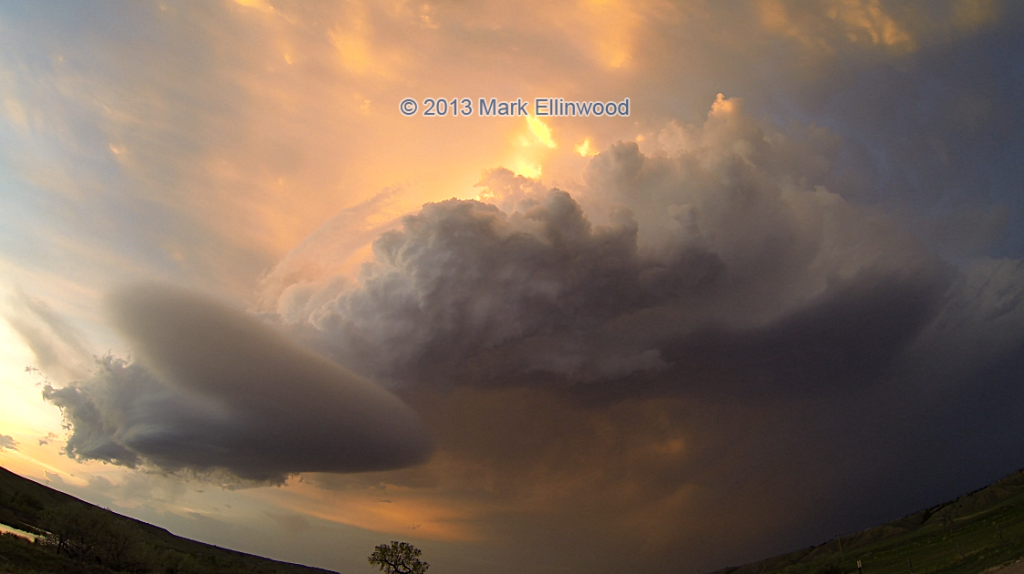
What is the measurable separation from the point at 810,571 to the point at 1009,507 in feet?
165

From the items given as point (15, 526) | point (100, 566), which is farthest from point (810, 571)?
point (15, 526)

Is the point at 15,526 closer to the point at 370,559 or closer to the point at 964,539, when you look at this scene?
the point at 370,559

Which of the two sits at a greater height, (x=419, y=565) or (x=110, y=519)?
(x=110, y=519)

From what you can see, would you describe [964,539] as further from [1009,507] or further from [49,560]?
[49,560]

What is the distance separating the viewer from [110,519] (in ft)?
395

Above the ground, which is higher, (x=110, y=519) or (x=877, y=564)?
(x=110, y=519)

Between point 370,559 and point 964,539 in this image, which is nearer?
point 964,539

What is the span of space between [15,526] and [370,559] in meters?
94.1

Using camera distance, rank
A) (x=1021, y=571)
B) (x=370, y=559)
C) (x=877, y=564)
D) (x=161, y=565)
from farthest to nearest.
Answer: (x=370, y=559), (x=161, y=565), (x=877, y=564), (x=1021, y=571)

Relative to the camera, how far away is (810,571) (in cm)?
14575

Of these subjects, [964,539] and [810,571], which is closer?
[964,539]

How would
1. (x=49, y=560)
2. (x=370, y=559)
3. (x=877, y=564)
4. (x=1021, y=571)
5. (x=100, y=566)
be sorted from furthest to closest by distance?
(x=370, y=559), (x=877, y=564), (x=100, y=566), (x=49, y=560), (x=1021, y=571)

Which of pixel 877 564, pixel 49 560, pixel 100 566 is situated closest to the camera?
pixel 49 560

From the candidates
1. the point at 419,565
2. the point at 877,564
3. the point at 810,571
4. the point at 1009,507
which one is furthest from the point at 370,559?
the point at 1009,507
